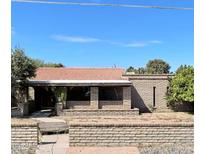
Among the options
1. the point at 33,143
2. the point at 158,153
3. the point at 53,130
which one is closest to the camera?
the point at 158,153

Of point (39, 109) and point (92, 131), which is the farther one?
point (39, 109)

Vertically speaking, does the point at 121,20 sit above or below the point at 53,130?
above

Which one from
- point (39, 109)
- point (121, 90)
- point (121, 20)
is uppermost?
point (121, 20)

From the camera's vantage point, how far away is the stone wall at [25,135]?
9.98 meters

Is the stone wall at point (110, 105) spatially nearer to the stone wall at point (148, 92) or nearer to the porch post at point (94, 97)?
the porch post at point (94, 97)

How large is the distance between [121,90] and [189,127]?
52.0 ft

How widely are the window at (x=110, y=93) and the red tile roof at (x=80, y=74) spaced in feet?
8.65

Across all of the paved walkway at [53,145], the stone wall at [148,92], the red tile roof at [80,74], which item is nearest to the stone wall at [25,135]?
the paved walkway at [53,145]

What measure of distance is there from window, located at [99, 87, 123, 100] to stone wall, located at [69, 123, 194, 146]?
51.7 feet

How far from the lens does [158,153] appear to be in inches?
365

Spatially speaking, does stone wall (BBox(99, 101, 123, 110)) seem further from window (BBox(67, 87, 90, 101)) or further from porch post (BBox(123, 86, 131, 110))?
window (BBox(67, 87, 90, 101))

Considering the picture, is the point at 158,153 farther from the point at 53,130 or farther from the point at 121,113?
the point at 121,113

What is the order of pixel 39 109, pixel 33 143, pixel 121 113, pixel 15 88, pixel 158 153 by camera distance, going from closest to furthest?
pixel 158 153 < pixel 33 143 < pixel 15 88 < pixel 121 113 < pixel 39 109
